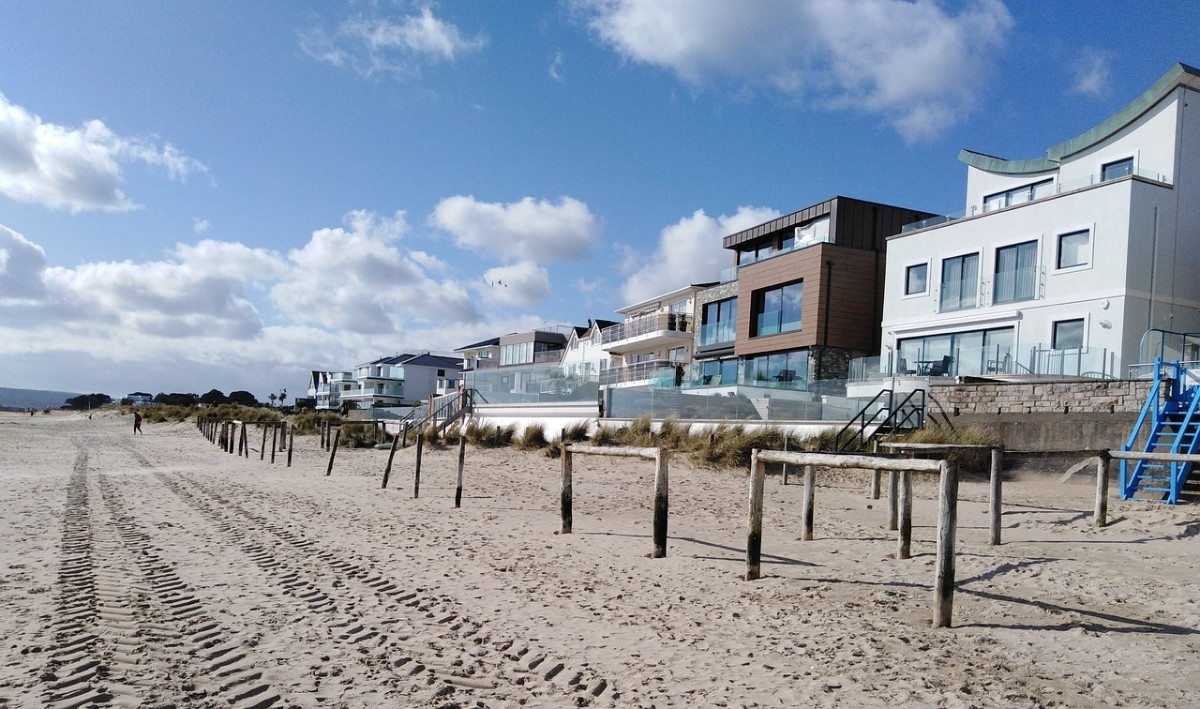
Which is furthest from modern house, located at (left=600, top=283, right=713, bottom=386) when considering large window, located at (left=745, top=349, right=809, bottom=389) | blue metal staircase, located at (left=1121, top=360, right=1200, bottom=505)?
blue metal staircase, located at (left=1121, top=360, right=1200, bottom=505)

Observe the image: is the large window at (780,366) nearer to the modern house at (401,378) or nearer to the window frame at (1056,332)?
the window frame at (1056,332)

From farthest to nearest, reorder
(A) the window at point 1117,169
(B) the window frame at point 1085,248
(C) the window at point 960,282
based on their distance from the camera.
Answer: (C) the window at point 960,282, (A) the window at point 1117,169, (B) the window frame at point 1085,248

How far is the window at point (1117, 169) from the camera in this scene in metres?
26.3

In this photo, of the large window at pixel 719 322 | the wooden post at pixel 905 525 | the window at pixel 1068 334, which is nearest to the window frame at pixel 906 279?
the window at pixel 1068 334

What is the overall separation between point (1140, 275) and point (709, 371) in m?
20.7

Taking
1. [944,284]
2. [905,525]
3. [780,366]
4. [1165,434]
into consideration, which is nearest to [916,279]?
[944,284]

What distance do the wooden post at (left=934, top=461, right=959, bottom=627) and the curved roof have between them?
25.1 metres

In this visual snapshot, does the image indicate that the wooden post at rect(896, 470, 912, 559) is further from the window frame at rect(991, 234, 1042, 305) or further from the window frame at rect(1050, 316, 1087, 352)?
the window frame at rect(991, 234, 1042, 305)

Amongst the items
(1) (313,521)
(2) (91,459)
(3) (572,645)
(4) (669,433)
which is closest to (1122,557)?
(3) (572,645)

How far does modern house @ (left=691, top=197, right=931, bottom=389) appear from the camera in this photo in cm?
3453

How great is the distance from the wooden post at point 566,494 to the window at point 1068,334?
61.4ft

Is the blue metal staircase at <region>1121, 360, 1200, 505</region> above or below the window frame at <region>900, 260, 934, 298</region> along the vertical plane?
below

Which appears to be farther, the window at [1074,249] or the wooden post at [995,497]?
the window at [1074,249]

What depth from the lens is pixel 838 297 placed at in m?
34.7
